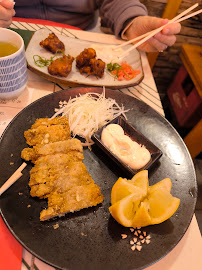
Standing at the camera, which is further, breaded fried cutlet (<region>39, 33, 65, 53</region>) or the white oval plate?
breaded fried cutlet (<region>39, 33, 65, 53</region>)

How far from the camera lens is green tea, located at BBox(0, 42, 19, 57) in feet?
6.16

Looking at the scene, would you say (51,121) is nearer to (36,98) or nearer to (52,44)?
(36,98)

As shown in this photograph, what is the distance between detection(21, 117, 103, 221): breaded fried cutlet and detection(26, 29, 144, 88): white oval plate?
632 millimetres

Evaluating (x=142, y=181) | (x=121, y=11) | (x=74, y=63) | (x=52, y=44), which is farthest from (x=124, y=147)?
(x=121, y=11)

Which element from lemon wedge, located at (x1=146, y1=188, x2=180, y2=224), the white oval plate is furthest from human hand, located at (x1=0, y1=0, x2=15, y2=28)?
lemon wedge, located at (x1=146, y1=188, x2=180, y2=224)

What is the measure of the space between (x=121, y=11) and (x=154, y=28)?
54cm

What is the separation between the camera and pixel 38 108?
1.95 metres

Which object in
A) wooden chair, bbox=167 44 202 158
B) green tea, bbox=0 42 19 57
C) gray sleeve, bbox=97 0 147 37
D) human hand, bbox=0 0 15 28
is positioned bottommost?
wooden chair, bbox=167 44 202 158

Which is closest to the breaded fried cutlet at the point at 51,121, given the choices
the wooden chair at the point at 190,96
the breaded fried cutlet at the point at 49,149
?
the breaded fried cutlet at the point at 49,149

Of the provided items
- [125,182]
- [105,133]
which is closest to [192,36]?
[105,133]

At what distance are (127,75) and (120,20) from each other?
3.18ft

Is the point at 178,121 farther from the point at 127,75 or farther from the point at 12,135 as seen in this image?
the point at 12,135

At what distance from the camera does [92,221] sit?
1456 mm

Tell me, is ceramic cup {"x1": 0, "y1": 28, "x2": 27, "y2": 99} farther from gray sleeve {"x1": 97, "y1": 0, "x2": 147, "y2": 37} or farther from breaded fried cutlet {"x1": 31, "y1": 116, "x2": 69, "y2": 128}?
gray sleeve {"x1": 97, "y1": 0, "x2": 147, "y2": 37}
